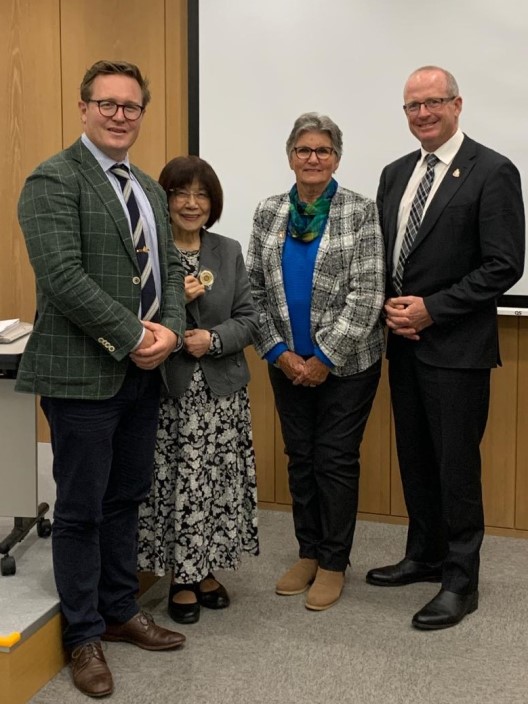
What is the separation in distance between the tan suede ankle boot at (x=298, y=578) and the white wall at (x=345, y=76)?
1351 mm

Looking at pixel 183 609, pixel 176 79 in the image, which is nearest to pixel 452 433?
pixel 183 609

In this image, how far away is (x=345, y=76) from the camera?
3.67 meters

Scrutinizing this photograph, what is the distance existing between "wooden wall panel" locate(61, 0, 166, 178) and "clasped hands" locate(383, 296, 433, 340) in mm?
1512

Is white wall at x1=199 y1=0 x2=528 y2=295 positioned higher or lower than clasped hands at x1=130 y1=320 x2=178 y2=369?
higher

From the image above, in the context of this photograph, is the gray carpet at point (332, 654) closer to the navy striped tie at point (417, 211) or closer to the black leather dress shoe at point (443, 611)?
the black leather dress shoe at point (443, 611)

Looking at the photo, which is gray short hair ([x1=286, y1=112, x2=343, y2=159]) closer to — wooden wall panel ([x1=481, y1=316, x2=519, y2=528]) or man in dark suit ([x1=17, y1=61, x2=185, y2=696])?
man in dark suit ([x1=17, y1=61, x2=185, y2=696])

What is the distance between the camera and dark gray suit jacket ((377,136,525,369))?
8.97 ft

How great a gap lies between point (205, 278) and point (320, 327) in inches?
16.5

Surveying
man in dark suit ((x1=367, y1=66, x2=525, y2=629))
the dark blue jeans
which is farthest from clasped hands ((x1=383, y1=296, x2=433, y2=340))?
the dark blue jeans

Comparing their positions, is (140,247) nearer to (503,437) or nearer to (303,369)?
(303,369)

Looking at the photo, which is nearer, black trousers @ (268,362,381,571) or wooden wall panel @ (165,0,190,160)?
black trousers @ (268,362,381,571)

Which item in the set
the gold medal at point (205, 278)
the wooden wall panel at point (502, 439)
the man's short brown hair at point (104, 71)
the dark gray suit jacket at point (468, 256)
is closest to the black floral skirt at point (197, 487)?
the gold medal at point (205, 278)

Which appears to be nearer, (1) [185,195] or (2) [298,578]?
(1) [185,195]

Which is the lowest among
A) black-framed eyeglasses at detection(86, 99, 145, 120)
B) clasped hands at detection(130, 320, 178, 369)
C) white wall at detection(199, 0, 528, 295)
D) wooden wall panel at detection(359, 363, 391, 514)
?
wooden wall panel at detection(359, 363, 391, 514)
